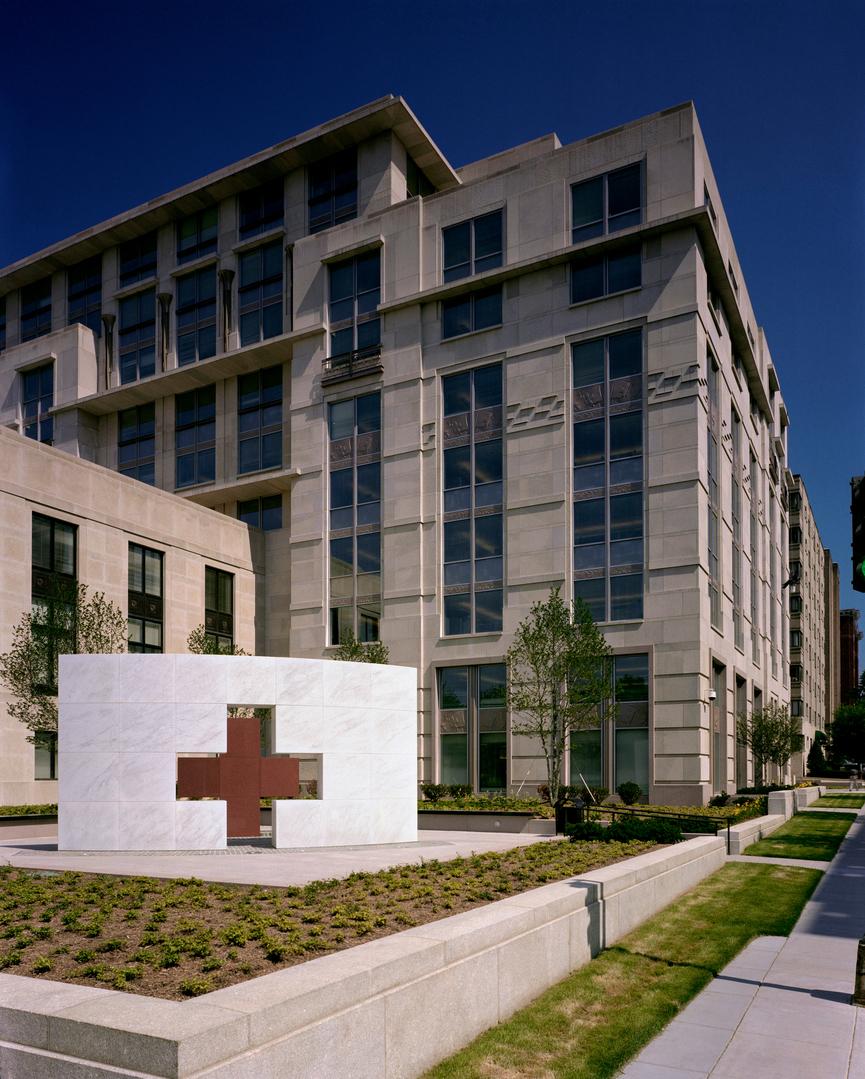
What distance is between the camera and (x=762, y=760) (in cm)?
5147

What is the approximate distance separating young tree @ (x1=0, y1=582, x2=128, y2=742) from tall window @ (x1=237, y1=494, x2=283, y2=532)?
49.1 feet

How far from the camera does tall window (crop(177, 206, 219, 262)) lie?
56.6 metres

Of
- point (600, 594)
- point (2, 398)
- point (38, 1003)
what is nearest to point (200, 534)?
point (600, 594)

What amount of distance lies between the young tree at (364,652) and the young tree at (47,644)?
33.4ft

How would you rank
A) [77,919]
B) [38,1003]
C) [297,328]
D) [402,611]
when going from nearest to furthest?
[38,1003] < [77,919] < [402,611] < [297,328]

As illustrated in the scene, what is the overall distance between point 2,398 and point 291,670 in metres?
47.0

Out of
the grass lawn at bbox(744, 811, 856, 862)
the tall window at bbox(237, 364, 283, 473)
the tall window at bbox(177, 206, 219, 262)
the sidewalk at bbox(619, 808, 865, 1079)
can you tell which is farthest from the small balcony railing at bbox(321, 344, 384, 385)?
the sidewalk at bbox(619, 808, 865, 1079)

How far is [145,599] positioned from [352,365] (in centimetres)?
1495

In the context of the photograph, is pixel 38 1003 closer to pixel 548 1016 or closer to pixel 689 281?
pixel 548 1016

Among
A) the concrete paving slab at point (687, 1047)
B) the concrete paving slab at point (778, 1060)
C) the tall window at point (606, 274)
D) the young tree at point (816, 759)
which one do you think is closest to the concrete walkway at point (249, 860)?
the concrete paving slab at point (687, 1047)

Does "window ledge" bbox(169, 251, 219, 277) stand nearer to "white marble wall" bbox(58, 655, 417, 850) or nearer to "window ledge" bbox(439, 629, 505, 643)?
"window ledge" bbox(439, 629, 505, 643)

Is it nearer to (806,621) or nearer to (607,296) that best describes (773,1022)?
(607,296)

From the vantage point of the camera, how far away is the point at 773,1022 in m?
9.92

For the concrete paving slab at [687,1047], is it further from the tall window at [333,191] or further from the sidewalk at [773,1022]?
the tall window at [333,191]
